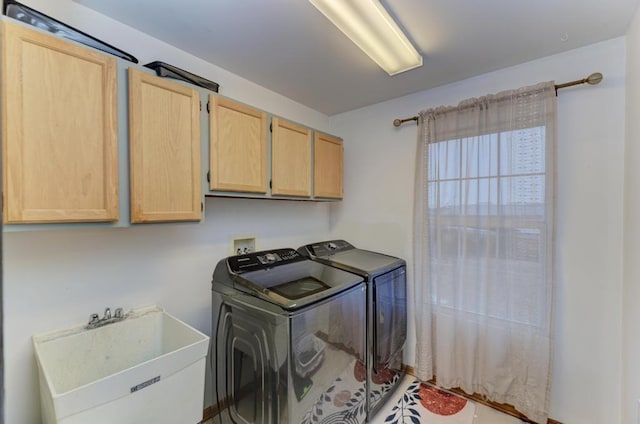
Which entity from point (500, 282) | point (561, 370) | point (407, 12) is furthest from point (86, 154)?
point (561, 370)

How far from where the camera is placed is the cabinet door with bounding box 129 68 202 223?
1416mm

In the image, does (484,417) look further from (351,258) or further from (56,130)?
(56,130)

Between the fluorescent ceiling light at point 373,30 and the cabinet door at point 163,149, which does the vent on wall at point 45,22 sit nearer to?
the cabinet door at point 163,149

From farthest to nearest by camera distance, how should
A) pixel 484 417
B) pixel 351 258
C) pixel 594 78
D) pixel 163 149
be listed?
1. pixel 351 258
2. pixel 484 417
3. pixel 594 78
4. pixel 163 149

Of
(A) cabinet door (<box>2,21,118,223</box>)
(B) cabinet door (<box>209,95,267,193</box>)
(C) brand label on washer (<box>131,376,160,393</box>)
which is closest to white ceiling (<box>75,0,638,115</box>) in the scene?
(B) cabinet door (<box>209,95,267,193</box>)

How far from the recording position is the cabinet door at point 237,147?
67.9 inches

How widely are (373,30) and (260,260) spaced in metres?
1.50

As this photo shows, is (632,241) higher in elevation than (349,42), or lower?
lower

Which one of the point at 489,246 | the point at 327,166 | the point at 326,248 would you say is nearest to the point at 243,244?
the point at 326,248

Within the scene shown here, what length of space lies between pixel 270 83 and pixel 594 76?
83.5 inches

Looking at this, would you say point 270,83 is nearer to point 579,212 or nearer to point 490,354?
point 579,212

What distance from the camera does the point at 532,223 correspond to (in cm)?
193

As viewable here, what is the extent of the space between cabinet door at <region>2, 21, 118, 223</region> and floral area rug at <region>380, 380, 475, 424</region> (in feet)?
7.13

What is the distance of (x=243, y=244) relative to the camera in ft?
7.50
